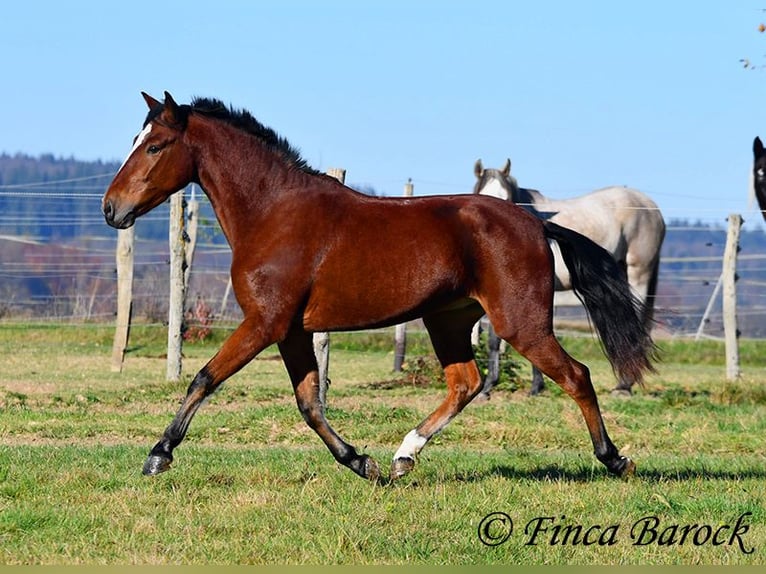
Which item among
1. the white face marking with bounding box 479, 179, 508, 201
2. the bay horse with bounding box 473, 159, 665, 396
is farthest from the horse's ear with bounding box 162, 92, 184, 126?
the bay horse with bounding box 473, 159, 665, 396

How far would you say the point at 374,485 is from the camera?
23.4 ft

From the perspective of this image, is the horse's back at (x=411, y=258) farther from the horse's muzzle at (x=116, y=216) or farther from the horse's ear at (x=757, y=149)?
the horse's ear at (x=757, y=149)

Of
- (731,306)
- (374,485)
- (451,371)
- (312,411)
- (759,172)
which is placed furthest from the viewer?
(731,306)

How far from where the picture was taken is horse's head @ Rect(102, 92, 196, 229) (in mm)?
7664

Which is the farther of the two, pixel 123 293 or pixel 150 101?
pixel 123 293

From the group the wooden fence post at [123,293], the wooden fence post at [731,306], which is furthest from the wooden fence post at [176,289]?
the wooden fence post at [731,306]

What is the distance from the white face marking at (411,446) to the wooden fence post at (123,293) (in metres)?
10.3

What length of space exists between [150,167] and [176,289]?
293 inches

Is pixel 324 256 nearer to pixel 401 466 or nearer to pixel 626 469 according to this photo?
pixel 401 466

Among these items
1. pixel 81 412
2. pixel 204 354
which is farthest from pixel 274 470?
pixel 204 354

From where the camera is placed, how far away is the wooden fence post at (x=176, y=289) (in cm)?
1477

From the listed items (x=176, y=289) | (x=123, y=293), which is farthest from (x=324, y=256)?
(x=123, y=293)

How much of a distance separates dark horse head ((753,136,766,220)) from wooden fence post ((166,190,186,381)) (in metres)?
6.97

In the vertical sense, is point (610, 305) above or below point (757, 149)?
below
